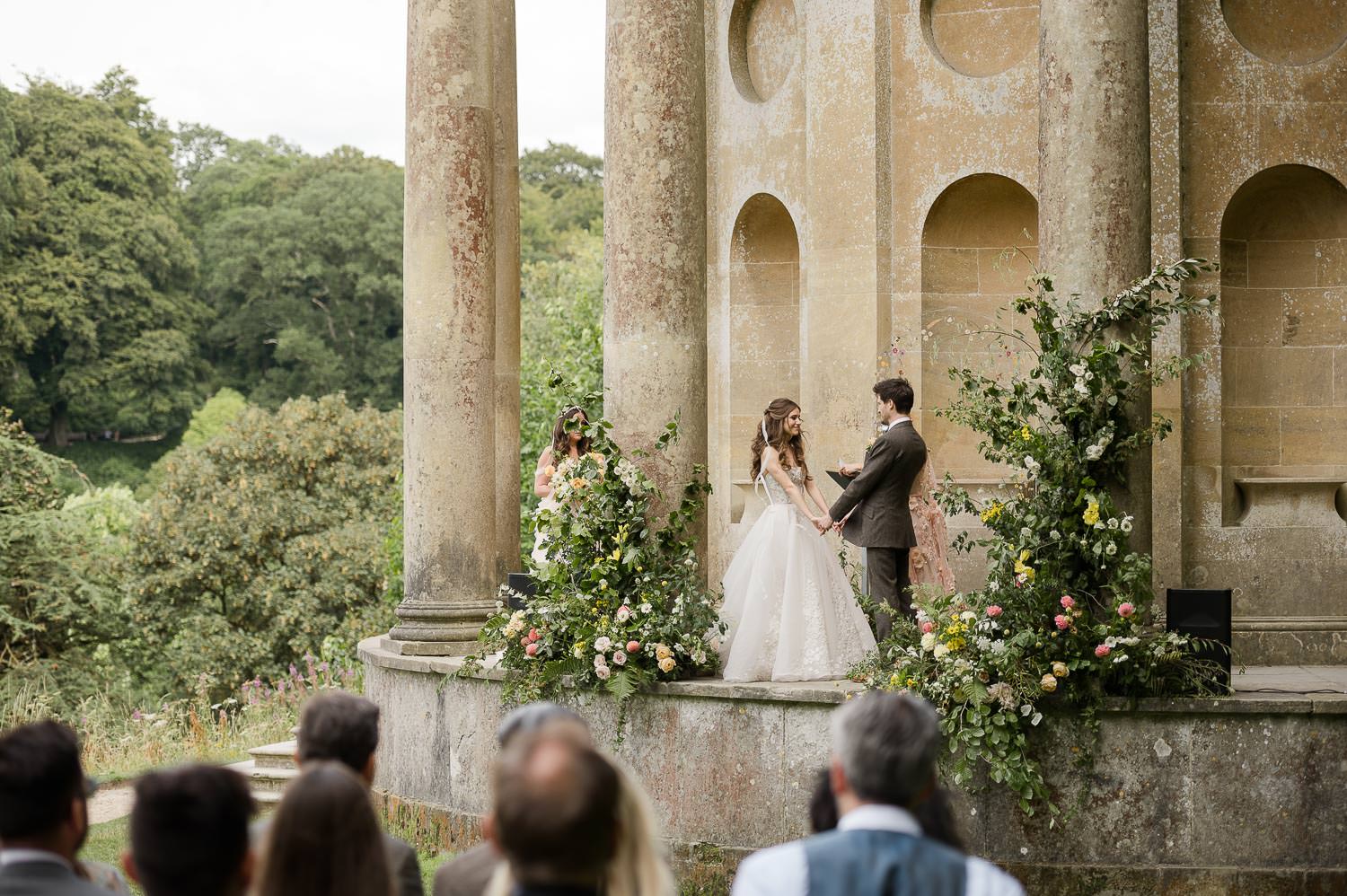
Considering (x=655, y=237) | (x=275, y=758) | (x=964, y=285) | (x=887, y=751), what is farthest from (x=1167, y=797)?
(x=275, y=758)

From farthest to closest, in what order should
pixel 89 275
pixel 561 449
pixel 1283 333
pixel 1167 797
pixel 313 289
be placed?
pixel 313 289
pixel 89 275
pixel 1283 333
pixel 561 449
pixel 1167 797

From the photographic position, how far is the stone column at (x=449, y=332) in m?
14.4

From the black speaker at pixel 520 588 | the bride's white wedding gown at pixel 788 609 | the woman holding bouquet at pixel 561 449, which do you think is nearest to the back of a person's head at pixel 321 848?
the bride's white wedding gown at pixel 788 609

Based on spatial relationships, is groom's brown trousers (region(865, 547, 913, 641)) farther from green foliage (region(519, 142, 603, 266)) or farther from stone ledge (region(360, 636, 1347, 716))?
green foliage (region(519, 142, 603, 266))

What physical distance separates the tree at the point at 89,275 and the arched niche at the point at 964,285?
47612mm

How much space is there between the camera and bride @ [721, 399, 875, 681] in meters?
12.2

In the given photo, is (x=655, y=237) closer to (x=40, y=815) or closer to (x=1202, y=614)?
(x=1202, y=614)

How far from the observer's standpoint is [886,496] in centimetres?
1288

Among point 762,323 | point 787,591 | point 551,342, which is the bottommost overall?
point 787,591

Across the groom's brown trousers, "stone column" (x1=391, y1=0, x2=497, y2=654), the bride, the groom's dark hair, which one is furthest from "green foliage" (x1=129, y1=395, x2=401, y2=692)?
the groom's dark hair

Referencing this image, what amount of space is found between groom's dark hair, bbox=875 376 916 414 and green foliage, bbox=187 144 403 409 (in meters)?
50.2

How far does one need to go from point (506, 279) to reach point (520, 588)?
14.6 ft

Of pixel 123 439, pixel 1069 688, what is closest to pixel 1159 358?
pixel 1069 688

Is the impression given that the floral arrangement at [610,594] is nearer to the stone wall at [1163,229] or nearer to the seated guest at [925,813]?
the stone wall at [1163,229]
